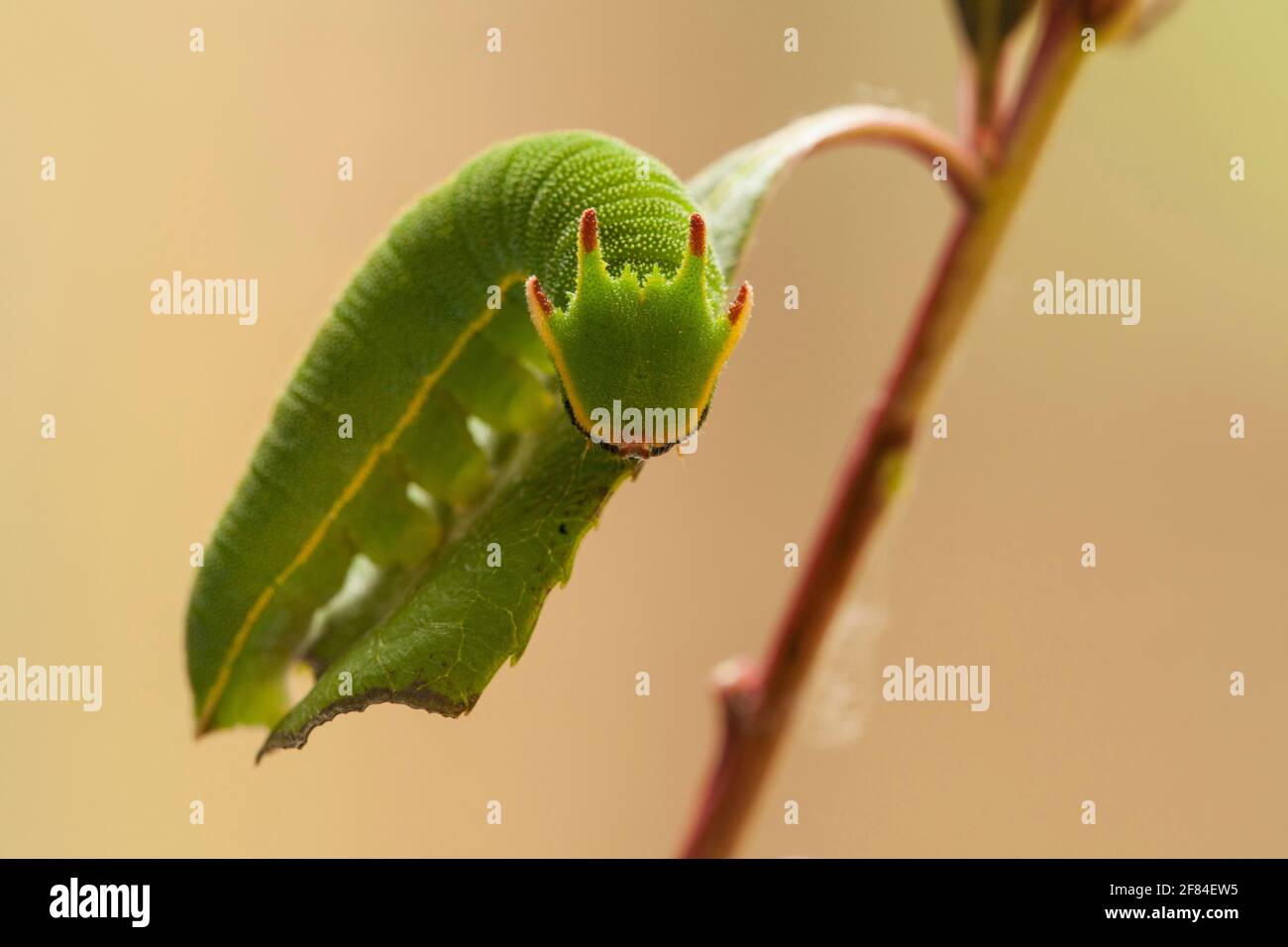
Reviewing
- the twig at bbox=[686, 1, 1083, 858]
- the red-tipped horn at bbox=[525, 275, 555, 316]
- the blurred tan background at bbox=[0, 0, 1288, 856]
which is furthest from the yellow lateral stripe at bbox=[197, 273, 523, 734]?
the blurred tan background at bbox=[0, 0, 1288, 856]

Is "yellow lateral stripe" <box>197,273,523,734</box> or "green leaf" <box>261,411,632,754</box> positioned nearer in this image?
"green leaf" <box>261,411,632,754</box>

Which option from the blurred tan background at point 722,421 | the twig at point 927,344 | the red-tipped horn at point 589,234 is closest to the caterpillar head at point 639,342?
the red-tipped horn at point 589,234

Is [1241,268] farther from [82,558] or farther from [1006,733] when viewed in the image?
[82,558]

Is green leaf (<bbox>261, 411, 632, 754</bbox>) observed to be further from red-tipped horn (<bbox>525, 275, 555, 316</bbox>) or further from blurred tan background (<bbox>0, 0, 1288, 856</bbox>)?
blurred tan background (<bbox>0, 0, 1288, 856</bbox>)

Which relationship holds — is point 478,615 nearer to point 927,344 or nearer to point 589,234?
point 589,234

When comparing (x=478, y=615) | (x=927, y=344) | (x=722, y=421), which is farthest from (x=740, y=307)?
(x=722, y=421)

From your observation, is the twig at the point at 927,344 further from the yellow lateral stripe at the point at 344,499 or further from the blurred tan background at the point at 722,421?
the blurred tan background at the point at 722,421

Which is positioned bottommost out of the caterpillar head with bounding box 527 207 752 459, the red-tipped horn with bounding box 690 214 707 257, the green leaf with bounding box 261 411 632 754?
the green leaf with bounding box 261 411 632 754

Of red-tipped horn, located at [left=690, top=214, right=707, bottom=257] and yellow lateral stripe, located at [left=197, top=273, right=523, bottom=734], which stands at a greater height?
red-tipped horn, located at [left=690, top=214, right=707, bottom=257]
